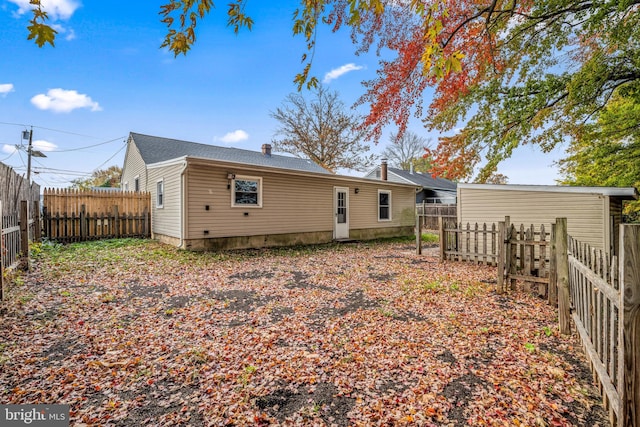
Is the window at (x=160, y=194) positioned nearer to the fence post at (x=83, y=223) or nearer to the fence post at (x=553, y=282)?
the fence post at (x=83, y=223)

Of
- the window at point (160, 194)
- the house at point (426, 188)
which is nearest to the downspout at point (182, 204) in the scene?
the window at point (160, 194)

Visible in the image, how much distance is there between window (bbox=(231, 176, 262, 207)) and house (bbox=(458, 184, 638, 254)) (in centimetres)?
705

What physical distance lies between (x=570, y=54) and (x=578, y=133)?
1966 millimetres

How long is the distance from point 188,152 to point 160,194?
5.12 metres

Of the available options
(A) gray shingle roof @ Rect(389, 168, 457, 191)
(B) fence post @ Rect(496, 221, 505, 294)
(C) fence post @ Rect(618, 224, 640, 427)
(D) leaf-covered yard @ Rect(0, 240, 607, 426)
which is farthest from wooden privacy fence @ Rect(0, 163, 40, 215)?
(A) gray shingle roof @ Rect(389, 168, 457, 191)

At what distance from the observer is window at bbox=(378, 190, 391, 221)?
1506cm

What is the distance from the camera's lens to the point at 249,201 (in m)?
10.4

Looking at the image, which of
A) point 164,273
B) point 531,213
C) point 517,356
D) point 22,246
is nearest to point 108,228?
point 22,246

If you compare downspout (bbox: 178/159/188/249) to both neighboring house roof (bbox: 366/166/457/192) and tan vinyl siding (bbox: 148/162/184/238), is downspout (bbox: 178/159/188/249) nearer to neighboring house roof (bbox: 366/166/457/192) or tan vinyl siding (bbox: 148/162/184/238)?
tan vinyl siding (bbox: 148/162/184/238)

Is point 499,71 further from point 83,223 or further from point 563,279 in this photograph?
point 83,223

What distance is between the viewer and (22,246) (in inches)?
251

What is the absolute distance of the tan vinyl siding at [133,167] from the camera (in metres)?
13.9

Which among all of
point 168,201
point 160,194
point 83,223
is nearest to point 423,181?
point 160,194

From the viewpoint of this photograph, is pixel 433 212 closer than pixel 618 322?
No
